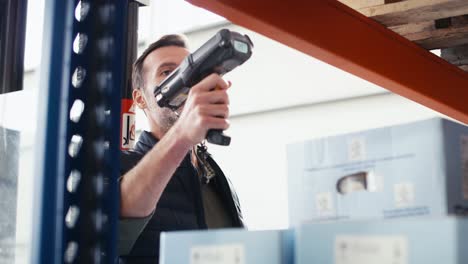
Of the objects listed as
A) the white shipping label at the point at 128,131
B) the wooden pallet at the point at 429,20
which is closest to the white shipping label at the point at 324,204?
the wooden pallet at the point at 429,20

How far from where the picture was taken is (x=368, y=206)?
147 cm

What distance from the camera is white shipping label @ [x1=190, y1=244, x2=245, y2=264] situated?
1.37 metres

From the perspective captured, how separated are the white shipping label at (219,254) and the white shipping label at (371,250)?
0.21 meters

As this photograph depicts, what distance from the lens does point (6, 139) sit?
251 cm

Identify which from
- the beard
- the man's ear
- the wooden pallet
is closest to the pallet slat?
the wooden pallet

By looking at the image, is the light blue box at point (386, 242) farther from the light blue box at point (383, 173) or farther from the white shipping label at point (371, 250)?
the light blue box at point (383, 173)

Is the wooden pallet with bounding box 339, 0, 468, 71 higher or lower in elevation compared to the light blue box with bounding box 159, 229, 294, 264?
higher

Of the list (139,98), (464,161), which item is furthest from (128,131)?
(464,161)

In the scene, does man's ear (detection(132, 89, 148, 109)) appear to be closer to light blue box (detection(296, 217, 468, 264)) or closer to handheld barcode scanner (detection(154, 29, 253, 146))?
handheld barcode scanner (detection(154, 29, 253, 146))

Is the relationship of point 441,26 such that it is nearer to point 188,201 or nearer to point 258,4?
point 258,4

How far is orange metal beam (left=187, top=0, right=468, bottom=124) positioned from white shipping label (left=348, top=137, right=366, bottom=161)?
0.70m

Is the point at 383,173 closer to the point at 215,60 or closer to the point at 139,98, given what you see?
the point at 215,60

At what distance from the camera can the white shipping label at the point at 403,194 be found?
4.61 feet

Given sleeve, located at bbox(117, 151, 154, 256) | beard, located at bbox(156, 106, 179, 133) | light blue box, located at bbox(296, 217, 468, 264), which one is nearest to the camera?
light blue box, located at bbox(296, 217, 468, 264)
